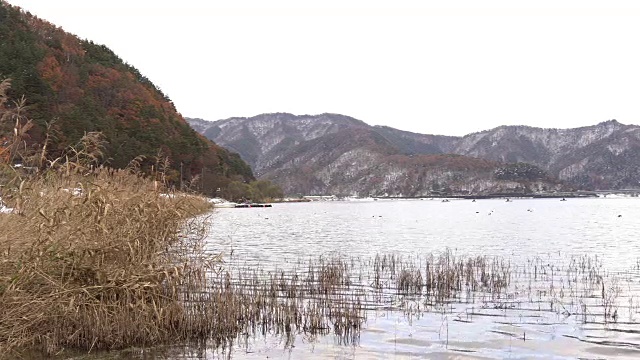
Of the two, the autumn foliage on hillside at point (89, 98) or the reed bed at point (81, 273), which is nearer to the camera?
the reed bed at point (81, 273)

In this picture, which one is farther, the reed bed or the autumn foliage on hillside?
the autumn foliage on hillside

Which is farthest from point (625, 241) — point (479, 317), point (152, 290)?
point (152, 290)

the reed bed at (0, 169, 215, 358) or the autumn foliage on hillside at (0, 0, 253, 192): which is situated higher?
the autumn foliage on hillside at (0, 0, 253, 192)

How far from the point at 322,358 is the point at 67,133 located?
95895mm

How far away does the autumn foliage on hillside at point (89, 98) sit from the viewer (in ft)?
325

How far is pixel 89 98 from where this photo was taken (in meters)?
119

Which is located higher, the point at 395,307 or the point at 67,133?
the point at 67,133

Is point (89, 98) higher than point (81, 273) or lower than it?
higher

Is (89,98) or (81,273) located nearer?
(81,273)

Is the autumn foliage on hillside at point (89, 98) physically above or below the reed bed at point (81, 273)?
above

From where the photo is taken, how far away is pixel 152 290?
41.9 ft

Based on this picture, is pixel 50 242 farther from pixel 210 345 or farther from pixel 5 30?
pixel 5 30

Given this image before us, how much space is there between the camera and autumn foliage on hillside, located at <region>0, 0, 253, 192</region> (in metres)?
98.9

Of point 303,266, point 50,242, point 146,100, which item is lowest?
point 303,266
